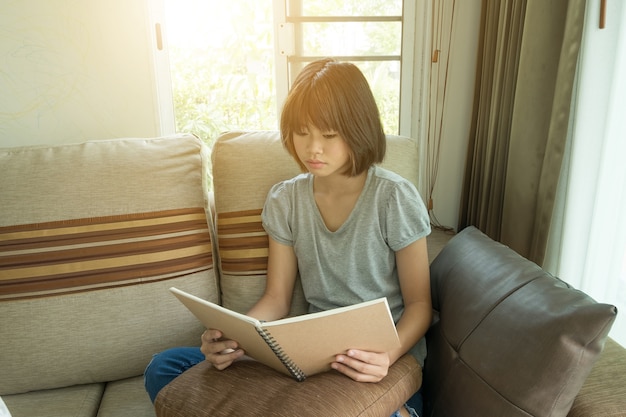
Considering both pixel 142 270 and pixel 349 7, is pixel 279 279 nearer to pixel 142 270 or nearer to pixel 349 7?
pixel 142 270

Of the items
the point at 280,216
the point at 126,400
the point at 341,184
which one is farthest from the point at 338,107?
the point at 126,400

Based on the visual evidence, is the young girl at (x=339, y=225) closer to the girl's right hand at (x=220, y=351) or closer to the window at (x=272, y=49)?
the girl's right hand at (x=220, y=351)

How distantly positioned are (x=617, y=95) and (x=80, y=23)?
189 centimetres

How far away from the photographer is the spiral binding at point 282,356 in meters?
0.69

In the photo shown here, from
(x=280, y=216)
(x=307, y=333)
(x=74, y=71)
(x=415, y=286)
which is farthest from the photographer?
(x=74, y=71)

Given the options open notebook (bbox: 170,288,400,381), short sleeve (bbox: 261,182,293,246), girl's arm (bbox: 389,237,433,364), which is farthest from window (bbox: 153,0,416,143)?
open notebook (bbox: 170,288,400,381)

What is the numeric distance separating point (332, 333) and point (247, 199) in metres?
0.58

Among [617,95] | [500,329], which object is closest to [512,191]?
[617,95]

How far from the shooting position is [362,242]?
980 mm

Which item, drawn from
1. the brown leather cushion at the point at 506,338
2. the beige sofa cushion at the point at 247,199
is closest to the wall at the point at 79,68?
the beige sofa cushion at the point at 247,199

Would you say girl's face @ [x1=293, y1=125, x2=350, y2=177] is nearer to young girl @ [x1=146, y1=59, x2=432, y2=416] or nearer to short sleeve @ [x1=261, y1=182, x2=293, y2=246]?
young girl @ [x1=146, y1=59, x2=432, y2=416]

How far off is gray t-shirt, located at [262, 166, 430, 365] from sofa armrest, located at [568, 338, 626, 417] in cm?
31

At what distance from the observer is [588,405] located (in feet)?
2.33

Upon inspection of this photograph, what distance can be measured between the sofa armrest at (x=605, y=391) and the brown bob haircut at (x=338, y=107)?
1.90 ft
